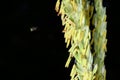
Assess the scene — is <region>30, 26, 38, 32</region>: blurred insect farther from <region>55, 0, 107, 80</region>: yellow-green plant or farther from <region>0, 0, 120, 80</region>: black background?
<region>55, 0, 107, 80</region>: yellow-green plant

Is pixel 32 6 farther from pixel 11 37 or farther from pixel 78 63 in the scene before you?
pixel 78 63

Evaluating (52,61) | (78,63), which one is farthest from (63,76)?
(78,63)

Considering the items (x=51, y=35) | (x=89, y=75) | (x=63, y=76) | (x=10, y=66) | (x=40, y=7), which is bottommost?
(x=63, y=76)

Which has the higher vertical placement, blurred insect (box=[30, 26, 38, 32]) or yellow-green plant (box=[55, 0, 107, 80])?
yellow-green plant (box=[55, 0, 107, 80])

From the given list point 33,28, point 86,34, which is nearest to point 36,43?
point 33,28

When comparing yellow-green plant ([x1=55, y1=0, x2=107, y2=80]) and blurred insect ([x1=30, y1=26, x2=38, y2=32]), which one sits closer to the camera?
yellow-green plant ([x1=55, y1=0, x2=107, y2=80])

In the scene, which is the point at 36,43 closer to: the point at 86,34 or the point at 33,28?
the point at 33,28

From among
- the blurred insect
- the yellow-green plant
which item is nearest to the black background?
the blurred insect
